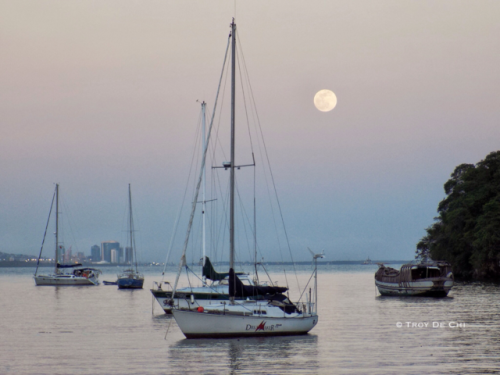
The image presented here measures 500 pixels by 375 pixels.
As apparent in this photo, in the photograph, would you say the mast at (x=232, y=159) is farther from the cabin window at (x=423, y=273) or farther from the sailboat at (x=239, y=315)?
the cabin window at (x=423, y=273)

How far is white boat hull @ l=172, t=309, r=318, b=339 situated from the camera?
28.3m

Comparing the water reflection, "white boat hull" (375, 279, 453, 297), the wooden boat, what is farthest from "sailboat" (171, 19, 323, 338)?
the wooden boat

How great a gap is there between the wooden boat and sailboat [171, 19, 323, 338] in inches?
1334

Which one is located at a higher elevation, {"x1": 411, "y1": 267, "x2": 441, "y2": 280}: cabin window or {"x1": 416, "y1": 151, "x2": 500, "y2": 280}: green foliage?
{"x1": 416, "y1": 151, "x2": 500, "y2": 280}: green foliage

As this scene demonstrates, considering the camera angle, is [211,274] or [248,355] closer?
[248,355]

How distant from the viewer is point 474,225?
285 ft

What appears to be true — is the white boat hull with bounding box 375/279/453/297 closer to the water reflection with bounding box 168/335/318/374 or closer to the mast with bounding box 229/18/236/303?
the water reflection with bounding box 168/335/318/374

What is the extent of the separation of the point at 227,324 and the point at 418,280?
37822 mm

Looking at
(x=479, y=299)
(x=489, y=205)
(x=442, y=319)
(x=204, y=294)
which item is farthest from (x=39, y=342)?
(x=489, y=205)

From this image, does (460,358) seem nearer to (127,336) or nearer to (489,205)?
(127,336)

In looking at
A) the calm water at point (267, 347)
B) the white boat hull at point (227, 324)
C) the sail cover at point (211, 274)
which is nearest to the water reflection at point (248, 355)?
the calm water at point (267, 347)

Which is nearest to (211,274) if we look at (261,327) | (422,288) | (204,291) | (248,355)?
(204,291)

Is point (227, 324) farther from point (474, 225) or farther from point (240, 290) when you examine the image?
point (474, 225)

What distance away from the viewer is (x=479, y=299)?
54.4 meters
